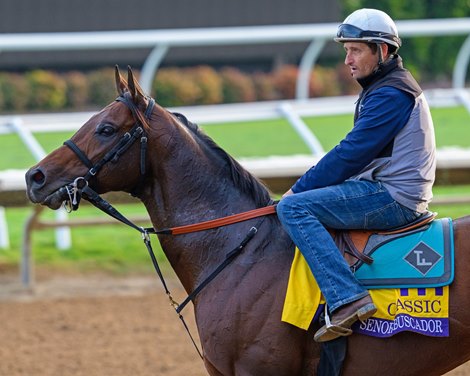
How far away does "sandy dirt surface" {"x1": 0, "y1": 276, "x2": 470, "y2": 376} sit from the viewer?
666 centimetres

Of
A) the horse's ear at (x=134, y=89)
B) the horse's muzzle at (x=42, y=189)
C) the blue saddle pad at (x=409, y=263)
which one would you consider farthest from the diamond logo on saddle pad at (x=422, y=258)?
the horse's muzzle at (x=42, y=189)

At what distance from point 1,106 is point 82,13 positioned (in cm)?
275

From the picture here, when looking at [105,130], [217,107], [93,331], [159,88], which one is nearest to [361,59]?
[105,130]

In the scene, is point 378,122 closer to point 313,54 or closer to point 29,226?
point 29,226

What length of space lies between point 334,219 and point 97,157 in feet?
3.58

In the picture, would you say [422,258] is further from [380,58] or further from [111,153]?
[111,153]

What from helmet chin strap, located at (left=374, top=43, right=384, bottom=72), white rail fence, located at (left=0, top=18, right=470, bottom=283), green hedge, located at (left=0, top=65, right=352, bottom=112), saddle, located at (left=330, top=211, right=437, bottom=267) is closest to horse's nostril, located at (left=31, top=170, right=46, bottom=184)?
saddle, located at (left=330, top=211, right=437, bottom=267)

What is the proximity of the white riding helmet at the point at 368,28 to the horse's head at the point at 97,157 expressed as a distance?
0.97m

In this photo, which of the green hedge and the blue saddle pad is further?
the green hedge

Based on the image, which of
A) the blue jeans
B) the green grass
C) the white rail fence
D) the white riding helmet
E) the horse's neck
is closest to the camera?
the blue jeans

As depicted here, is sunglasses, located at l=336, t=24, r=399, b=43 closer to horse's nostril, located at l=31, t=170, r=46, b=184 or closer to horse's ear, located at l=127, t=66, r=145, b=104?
horse's ear, located at l=127, t=66, r=145, b=104

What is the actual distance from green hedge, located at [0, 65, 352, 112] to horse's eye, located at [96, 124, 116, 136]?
1369 centimetres

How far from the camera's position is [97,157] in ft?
13.6

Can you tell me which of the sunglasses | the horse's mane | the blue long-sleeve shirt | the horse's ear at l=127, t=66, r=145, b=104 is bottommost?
the horse's mane
